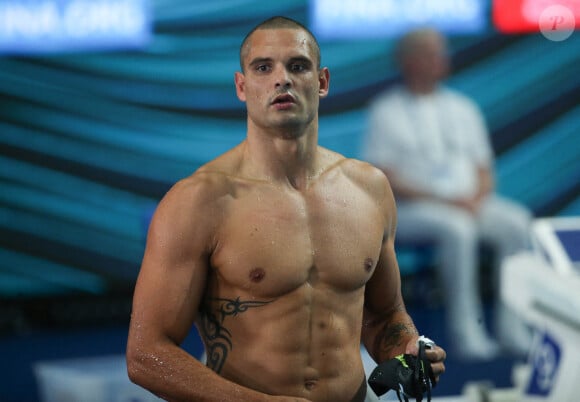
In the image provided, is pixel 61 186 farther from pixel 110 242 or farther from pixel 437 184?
pixel 437 184

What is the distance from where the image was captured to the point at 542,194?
21.2 feet

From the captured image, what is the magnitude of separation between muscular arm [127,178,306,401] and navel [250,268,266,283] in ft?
0.38

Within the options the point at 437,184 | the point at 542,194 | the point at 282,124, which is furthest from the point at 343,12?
the point at 282,124

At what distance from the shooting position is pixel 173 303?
2.35m

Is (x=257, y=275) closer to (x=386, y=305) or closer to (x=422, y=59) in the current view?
(x=386, y=305)

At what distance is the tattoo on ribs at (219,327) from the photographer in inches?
95.2

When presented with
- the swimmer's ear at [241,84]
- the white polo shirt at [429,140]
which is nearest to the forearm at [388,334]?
the swimmer's ear at [241,84]

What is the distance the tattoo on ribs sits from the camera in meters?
2.42

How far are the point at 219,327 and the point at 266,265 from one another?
19cm

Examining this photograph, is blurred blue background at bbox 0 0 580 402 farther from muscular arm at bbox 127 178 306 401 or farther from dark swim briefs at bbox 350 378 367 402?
muscular arm at bbox 127 178 306 401

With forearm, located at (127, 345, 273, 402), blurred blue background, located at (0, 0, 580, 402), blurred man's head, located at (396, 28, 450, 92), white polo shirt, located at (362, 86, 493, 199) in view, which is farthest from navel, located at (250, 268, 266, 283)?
blurred man's head, located at (396, 28, 450, 92)

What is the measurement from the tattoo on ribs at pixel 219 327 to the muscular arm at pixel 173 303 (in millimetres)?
77

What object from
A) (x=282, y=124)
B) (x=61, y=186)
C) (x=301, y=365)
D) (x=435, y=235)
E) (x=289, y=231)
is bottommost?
(x=301, y=365)

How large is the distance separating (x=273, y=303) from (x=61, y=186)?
11.4 feet
